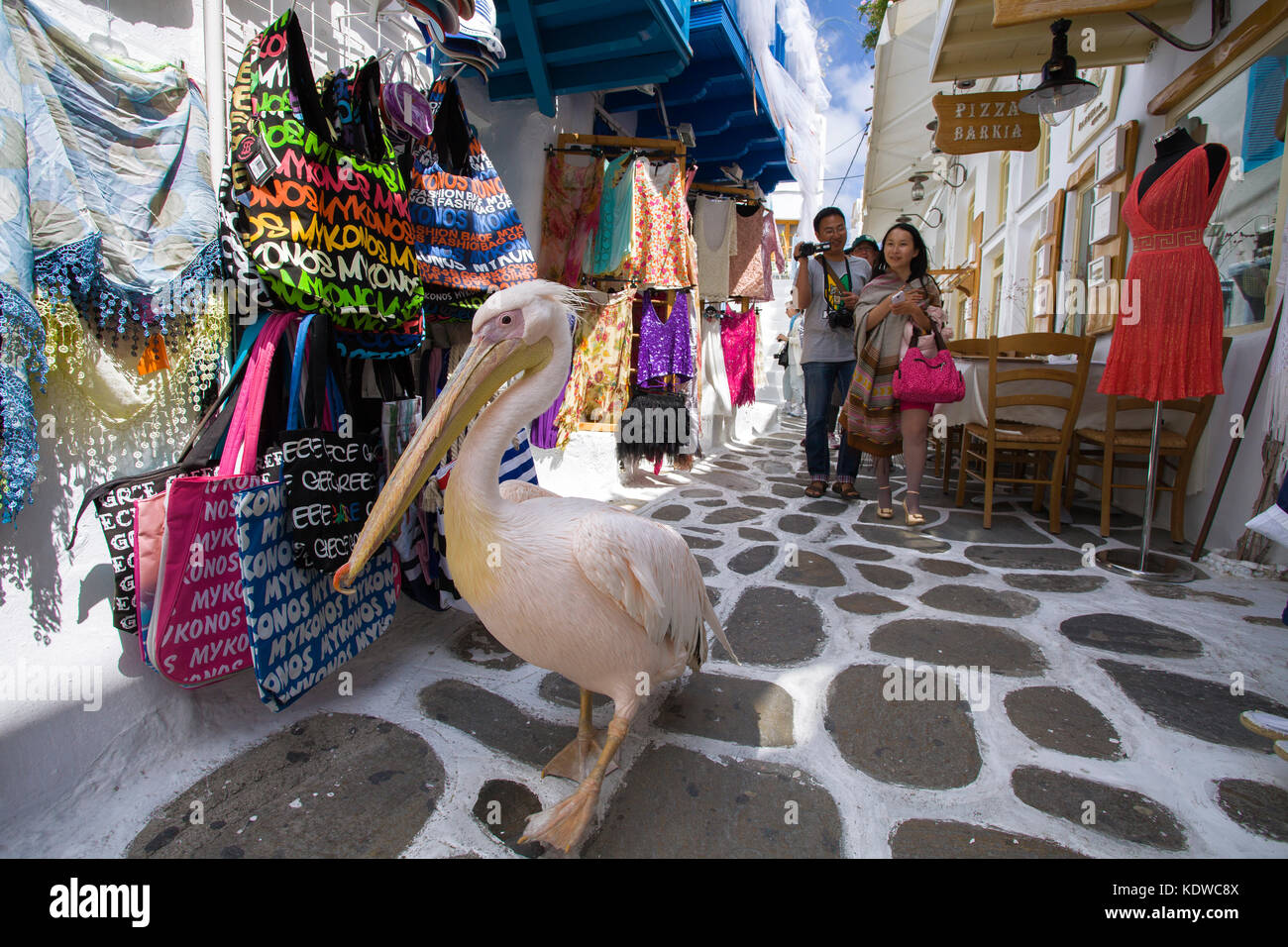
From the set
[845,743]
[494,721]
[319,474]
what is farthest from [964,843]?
[319,474]

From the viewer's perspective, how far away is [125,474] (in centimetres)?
189

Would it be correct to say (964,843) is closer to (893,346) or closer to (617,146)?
(893,346)

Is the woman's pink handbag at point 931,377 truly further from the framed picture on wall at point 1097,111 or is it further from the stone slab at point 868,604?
the framed picture on wall at point 1097,111

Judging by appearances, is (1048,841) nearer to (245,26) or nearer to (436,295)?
(436,295)

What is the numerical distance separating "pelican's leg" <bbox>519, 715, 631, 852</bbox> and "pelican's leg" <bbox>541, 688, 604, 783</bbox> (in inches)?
7.6

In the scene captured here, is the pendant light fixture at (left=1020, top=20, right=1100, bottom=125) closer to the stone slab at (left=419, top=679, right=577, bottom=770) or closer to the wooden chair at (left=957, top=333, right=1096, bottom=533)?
the wooden chair at (left=957, top=333, right=1096, bottom=533)

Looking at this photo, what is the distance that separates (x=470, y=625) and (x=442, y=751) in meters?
0.96

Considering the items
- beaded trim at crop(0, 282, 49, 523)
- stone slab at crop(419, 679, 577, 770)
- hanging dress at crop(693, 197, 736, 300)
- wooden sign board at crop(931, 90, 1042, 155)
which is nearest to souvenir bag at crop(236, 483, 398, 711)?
stone slab at crop(419, 679, 577, 770)

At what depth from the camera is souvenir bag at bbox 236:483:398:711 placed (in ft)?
5.69

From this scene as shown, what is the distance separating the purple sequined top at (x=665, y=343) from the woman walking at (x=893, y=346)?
5.60 feet

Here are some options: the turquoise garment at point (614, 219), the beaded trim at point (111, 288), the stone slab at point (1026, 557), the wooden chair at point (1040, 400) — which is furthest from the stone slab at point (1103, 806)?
the turquoise garment at point (614, 219)

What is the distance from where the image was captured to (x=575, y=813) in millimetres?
1516

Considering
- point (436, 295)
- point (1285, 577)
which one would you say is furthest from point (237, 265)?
point (1285, 577)

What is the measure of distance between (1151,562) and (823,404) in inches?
101
